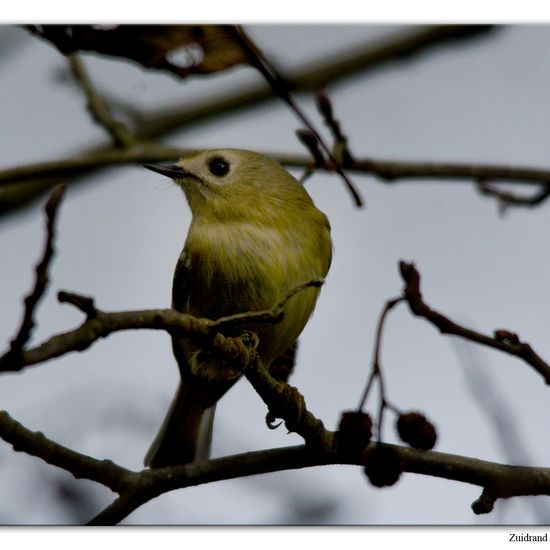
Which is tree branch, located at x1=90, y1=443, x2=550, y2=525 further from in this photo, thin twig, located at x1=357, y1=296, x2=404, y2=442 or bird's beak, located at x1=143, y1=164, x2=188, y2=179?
bird's beak, located at x1=143, y1=164, x2=188, y2=179

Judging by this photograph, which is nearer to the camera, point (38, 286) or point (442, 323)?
point (38, 286)

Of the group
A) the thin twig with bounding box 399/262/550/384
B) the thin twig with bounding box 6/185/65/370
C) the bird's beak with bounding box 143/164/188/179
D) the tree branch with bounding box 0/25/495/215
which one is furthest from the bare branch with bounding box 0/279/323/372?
the tree branch with bounding box 0/25/495/215

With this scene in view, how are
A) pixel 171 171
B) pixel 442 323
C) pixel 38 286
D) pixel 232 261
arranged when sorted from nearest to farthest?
pixel 38 286 < pixel 442 323 < pixel 232 261 < pixel 171 171

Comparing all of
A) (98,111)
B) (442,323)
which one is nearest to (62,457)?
(442,323)

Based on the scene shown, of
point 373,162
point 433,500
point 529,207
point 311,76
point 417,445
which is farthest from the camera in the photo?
point 311,76

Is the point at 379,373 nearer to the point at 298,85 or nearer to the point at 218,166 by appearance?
the point at 218,166

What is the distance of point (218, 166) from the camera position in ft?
5.11

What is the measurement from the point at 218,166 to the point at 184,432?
503mm

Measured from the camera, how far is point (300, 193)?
162 cm

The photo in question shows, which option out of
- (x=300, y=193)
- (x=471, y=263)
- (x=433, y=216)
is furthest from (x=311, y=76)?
(x=471, y=263)

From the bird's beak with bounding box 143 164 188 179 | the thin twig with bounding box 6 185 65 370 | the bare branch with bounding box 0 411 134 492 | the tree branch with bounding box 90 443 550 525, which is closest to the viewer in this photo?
the thin twig with bounding box 6 185 65 370

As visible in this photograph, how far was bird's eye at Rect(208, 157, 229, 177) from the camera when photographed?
1.55m

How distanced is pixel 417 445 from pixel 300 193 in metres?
0.66
